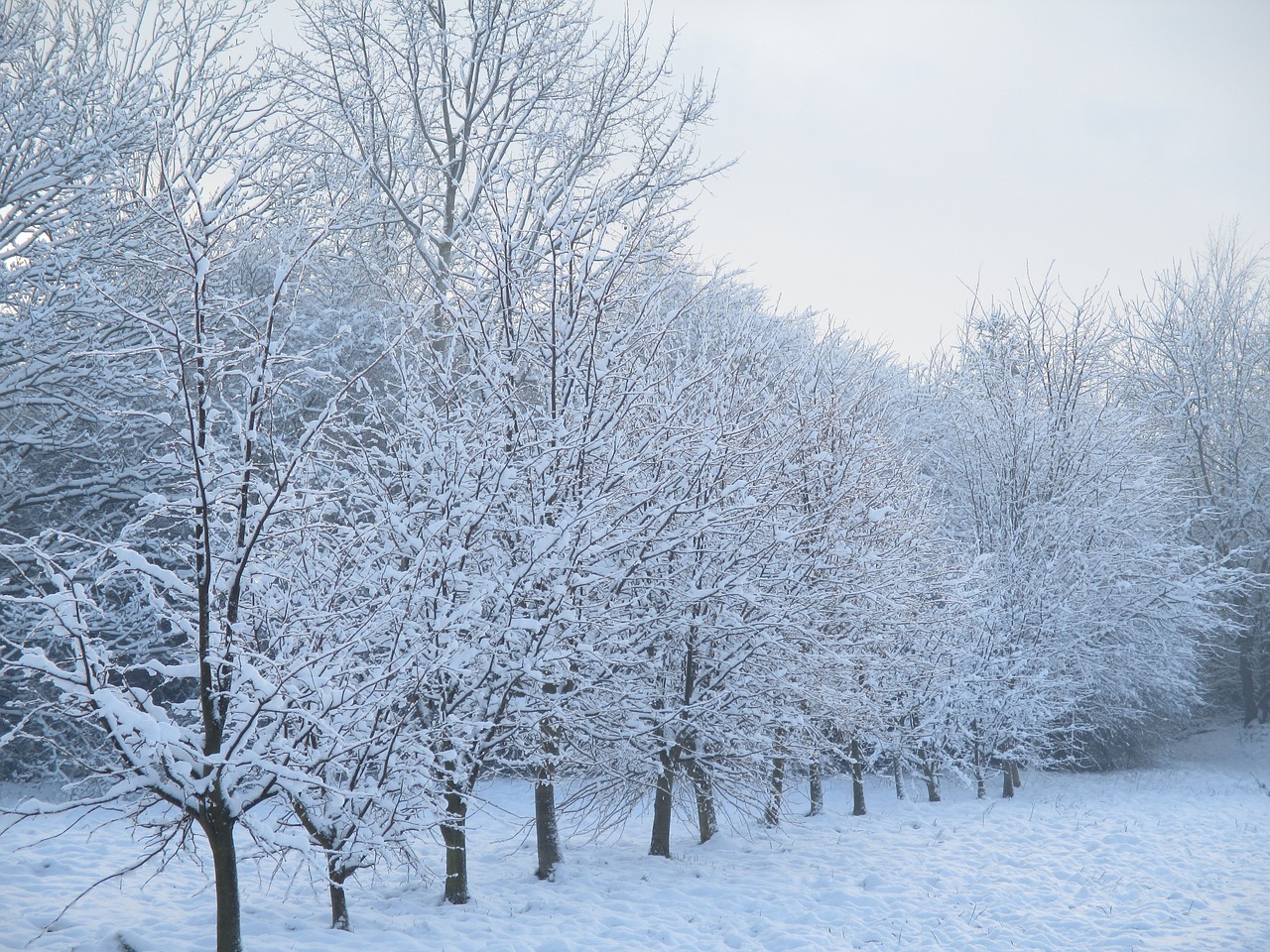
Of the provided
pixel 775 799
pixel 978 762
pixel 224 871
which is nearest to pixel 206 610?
pixel 224 871

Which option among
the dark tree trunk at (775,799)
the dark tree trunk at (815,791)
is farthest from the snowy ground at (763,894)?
the dark tree trunk at (815,791)

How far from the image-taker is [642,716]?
8.10 metres

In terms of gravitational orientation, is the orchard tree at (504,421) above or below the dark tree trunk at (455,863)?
above

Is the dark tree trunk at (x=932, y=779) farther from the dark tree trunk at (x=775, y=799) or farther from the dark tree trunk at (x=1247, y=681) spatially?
the dark tree trunk at (x=1247, y=681)

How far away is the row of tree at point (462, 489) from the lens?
4301mm

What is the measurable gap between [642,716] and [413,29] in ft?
35.2

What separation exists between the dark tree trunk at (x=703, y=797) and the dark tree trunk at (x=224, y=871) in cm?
496

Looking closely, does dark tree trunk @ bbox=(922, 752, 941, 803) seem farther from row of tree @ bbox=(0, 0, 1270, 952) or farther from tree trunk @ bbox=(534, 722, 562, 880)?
tree trunk @ bbox=(534, 722, 562, 880)

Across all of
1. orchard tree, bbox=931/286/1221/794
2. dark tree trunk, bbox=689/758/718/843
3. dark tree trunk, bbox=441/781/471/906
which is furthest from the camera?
orchard tree, bbox=931/286/1221/794

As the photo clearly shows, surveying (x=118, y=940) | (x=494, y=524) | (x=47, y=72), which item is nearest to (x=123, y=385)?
(x=47, y=72)

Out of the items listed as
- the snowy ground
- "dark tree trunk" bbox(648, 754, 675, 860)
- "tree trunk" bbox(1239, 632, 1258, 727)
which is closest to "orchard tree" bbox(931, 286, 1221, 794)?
"tree trunk" bbox(1239, 632, 1258, 727)

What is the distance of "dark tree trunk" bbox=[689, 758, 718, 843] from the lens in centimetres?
873

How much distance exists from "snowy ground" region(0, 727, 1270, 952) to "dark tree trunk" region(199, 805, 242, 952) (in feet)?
2.58

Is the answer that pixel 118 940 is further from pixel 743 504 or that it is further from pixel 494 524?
pixel 743 504
